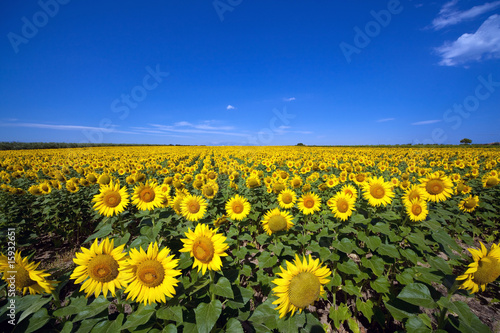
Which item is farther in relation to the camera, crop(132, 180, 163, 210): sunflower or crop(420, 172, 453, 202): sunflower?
crop(420, 172, 453, 202): sunflower

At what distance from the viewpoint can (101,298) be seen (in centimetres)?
213

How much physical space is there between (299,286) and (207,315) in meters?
1.01

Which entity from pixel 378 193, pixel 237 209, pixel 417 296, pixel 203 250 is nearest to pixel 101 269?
pixel 203 250

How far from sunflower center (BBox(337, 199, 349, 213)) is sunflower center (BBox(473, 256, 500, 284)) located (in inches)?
65.5

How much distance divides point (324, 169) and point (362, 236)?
25.8 feet

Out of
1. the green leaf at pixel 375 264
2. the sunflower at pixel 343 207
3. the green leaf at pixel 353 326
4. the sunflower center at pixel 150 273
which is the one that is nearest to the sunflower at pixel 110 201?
the sunflower center at pixel 150 273

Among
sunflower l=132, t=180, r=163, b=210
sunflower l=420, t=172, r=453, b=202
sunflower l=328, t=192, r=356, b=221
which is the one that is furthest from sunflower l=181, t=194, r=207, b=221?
sunflower l=420, t=172, r=453, b=202

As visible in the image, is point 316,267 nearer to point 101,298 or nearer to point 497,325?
point 101,298

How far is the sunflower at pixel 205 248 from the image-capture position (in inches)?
80.7

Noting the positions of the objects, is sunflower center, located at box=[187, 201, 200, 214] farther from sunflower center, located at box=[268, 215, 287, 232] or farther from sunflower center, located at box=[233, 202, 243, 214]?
sunflower center, located at box=[268, 215, 287, 232]

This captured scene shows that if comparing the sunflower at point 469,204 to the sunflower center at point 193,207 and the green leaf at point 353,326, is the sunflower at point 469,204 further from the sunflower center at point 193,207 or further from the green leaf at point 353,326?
the sunflower center at point 193,207

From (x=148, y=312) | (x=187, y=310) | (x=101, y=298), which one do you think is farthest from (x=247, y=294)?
(x=101, y=298)

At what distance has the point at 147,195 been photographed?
10.4ft

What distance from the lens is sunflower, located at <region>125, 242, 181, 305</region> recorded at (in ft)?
6.27
